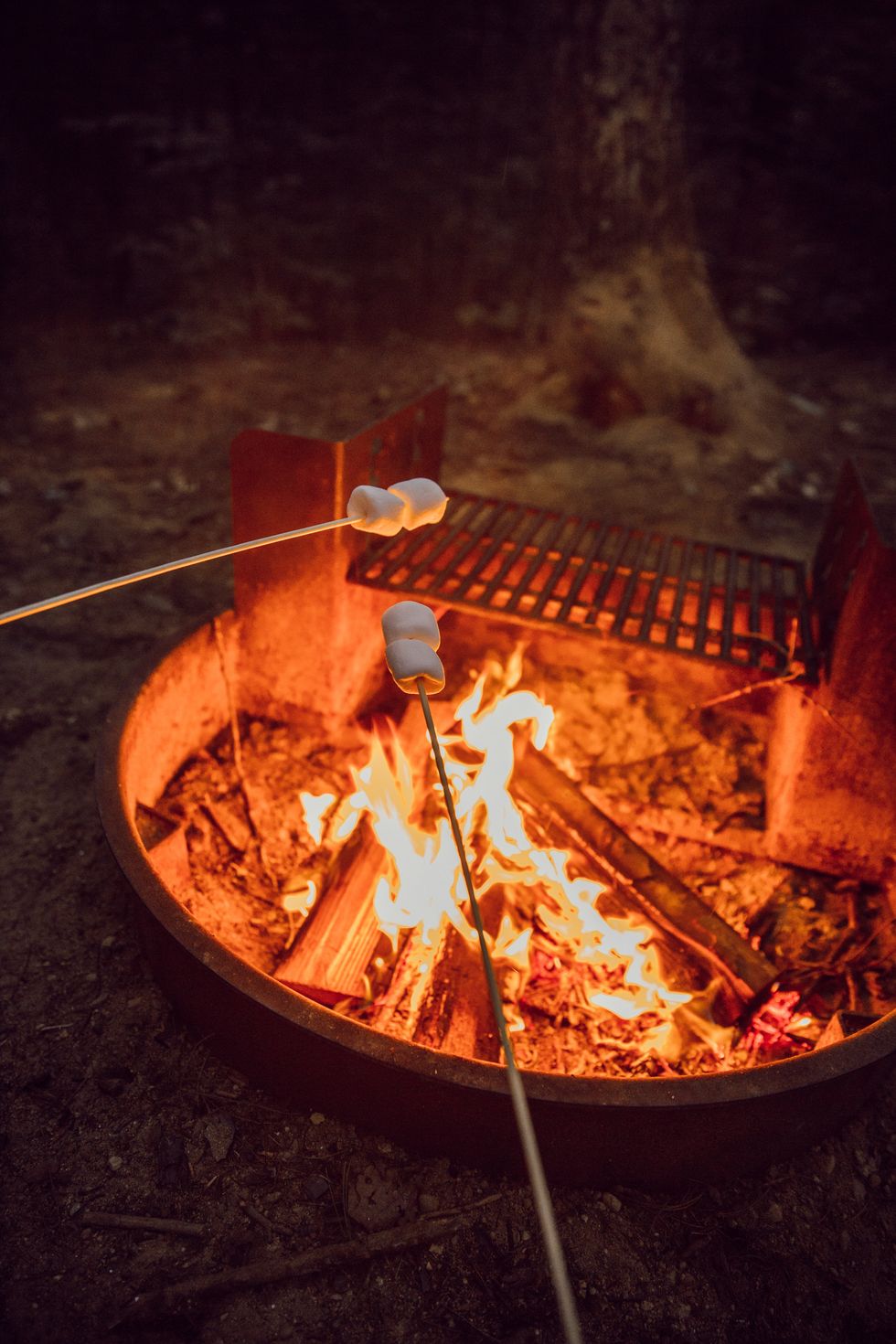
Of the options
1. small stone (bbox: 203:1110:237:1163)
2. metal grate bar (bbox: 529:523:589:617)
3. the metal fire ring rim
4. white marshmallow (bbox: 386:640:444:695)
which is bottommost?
small stone (bbox: 203:1110:237:1163)

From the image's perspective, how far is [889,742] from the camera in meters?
3.21

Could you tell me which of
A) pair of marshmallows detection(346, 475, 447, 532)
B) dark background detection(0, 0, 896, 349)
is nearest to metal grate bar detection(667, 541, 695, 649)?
pair of marshmallows detection(346, 475, 447, 532)

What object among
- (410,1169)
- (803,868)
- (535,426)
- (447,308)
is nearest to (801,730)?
(803,868)

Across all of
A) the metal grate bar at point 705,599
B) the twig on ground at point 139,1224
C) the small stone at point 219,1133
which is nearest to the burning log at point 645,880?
the metal grate bar at point 705,599

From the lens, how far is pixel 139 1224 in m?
2.40

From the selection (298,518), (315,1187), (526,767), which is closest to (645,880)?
(526,767)

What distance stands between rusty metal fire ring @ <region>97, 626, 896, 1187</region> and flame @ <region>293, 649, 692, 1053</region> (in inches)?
20.3

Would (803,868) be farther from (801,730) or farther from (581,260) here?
(581,260)

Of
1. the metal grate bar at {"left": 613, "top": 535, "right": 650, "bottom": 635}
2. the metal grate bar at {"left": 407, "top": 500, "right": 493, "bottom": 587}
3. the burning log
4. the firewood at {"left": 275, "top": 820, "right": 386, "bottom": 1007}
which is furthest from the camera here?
the metal grate bar at {"left": 407, "top": 500, "right": 493, "bottom": 587}

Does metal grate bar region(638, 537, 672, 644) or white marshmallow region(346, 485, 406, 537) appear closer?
white marshmallow region(346, 485, 406, 537)

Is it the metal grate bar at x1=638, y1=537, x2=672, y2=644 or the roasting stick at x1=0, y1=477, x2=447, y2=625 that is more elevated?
the roasting stick at x1=0, y1=477, x2=447, y2=625

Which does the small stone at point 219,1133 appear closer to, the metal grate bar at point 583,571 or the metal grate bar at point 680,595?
the metal grate bar at point 583,571

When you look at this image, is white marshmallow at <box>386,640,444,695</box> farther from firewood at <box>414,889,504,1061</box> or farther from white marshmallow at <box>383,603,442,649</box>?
firewood at <box>414,889,504,1061</box>

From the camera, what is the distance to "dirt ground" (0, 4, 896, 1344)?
2.39 meters
